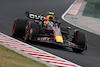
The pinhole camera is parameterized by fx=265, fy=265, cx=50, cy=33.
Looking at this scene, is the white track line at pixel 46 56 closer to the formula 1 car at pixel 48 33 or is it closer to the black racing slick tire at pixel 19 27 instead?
the formula 1 car at pixel 48 33

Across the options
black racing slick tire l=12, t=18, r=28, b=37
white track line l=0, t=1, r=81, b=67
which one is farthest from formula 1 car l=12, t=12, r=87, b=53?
white track line l=0, t=1, r=81, b=67

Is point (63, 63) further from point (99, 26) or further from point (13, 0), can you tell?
point (13, 0)

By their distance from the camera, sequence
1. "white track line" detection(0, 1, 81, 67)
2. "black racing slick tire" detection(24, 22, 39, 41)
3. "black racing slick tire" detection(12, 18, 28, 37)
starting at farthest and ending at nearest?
"black racing slick tire" detection(12, 18, 28, 37) < "black racing slick tire" detection(24, 22, 39, 41) < "white track line" detection(0, 1, 81, 67)

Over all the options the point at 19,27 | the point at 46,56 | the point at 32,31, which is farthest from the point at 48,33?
the point at 46,56

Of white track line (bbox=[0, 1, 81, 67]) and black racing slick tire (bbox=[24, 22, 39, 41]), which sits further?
black racing slick tire (bbox=[24, 22, 39, 41])

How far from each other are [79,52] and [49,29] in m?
1.88

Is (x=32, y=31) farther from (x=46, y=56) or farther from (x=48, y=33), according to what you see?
(x=46, y=56)

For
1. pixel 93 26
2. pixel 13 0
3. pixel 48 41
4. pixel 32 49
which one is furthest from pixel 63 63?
pixel 13 0

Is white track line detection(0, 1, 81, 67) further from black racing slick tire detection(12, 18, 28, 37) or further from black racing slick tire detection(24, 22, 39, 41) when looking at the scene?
black racing slick tire detection(12, 18, 28, 37)

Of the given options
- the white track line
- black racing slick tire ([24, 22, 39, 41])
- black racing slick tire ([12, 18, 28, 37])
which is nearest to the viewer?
the white track line

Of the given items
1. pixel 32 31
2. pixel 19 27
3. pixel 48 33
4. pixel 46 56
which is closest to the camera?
pixel 46 56

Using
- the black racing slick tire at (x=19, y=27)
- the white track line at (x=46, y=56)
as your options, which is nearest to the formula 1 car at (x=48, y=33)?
Answer: the black racing slick tire at (x=19, y=27)

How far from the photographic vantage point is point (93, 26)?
944 inches

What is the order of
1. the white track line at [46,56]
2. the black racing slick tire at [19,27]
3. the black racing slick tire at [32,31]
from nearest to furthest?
the white track line at [46,56] → the black racing slick tire at [32,31] → the black racing slick tire at [19,27]
